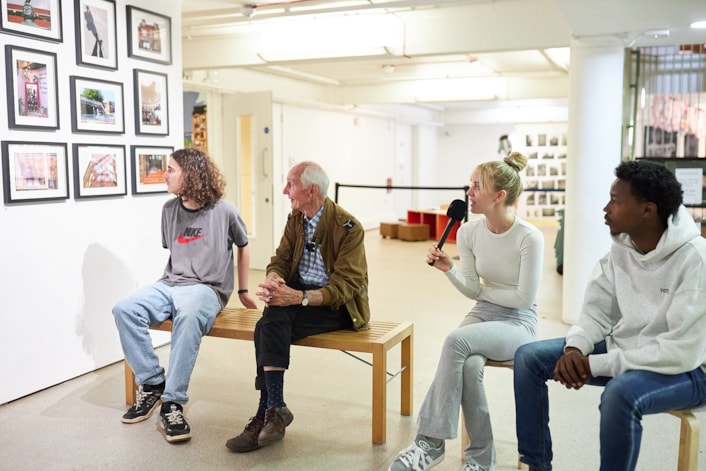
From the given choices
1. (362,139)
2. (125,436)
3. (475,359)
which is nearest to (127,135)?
(125,436)

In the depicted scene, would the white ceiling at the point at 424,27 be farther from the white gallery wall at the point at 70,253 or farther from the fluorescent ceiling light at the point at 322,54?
the white gallery wall at the point at 70,253

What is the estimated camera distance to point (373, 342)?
3.02 meters

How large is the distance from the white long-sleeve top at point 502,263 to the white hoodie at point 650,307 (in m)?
0.32

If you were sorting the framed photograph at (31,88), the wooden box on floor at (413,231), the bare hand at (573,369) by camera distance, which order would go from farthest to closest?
the wooden box on floor at (413,231)
the framed photograph at (31,88)
the bare hand at (573,369)

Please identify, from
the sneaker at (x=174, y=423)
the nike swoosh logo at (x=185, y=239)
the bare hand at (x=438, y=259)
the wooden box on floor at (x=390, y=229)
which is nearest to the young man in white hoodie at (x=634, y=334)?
the bare hand at (x=438, y=259)

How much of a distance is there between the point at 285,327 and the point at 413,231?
8.01 meters

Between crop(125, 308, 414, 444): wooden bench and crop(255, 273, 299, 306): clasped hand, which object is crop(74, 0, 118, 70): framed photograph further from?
crop(255, 273, 299, 306): clasped hand

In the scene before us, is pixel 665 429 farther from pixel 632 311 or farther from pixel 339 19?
pixel 339 19

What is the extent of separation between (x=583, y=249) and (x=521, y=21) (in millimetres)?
1988

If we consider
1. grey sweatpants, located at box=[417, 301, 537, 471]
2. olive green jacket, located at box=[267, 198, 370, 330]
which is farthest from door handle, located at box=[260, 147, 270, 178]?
grey sweatpants, located at box=[417, 301, 537, 471]

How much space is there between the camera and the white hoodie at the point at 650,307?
216 centimetres

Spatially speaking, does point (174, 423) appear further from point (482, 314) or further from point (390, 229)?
point (390, 229)

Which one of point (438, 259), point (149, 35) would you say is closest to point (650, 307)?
point (438, 259)

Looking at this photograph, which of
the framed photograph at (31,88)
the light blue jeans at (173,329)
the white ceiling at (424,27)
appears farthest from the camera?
the white ceiling at (424,27)
